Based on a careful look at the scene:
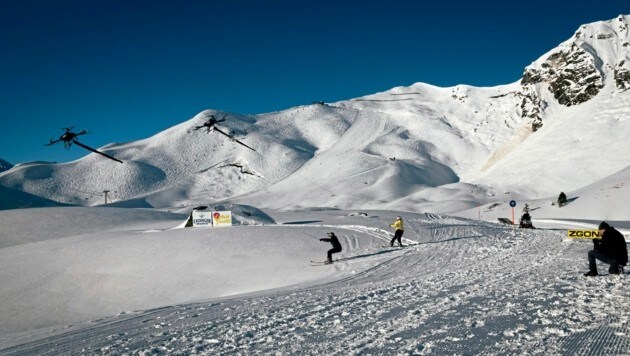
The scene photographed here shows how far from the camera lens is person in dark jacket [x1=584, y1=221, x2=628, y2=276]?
38.4 feet

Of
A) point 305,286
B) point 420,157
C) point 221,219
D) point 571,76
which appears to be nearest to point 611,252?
point 305,286

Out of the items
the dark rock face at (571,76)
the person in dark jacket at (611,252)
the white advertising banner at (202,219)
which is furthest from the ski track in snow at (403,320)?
the dark rock face at (571,76)

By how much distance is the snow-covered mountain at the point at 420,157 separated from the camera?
106 m

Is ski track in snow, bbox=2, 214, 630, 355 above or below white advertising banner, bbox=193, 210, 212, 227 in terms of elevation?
below

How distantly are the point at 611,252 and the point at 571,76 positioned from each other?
144m

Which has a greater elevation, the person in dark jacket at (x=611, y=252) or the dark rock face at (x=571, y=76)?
the dark rock face at (x=571, y=76)

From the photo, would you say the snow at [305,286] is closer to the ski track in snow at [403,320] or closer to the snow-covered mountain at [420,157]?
the ski track in snow at [403,320]

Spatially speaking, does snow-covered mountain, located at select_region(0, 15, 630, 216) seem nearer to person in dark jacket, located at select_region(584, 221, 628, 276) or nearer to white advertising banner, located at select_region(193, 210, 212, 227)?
white advertising banner, located at select_region(193, 210, 212, 227)

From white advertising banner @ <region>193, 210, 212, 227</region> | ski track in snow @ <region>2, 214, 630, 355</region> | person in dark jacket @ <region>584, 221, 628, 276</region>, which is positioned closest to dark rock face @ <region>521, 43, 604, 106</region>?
white advertising banner @ <region>193, 210, 212, 227</region>

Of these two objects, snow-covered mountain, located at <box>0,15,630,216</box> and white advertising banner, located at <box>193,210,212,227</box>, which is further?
snow-covered mountain, located at <box>0,15,630,216</box>

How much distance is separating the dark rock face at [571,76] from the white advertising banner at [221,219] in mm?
127610

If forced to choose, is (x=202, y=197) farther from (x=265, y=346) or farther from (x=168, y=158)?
(x=265, y=346)

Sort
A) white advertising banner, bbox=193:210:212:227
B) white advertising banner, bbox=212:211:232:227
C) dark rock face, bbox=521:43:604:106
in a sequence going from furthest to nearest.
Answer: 1. dark rock face, bbox=521:43:604:106
2. white advertising banner, bbox=212:211:232:227
3. white advertising banner, bbox=193:210:212:227

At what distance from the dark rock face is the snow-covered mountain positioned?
1.19 feet
